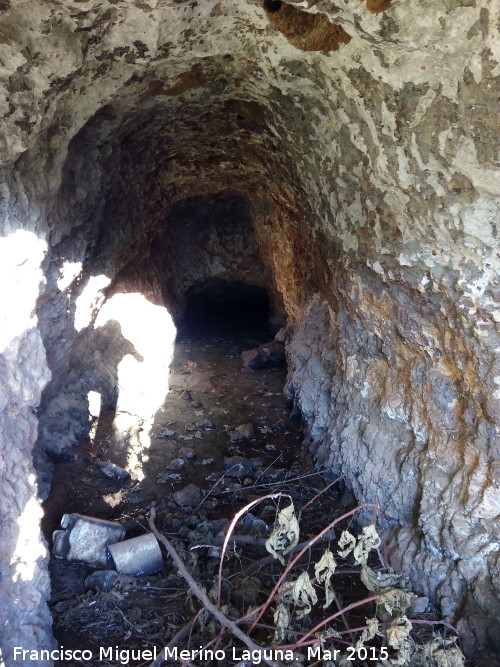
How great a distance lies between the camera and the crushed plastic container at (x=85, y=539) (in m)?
3.01

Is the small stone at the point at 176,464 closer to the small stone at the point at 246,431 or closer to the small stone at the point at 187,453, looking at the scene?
the small stone at the point at 187,453

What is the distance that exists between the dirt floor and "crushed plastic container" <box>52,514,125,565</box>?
65mm

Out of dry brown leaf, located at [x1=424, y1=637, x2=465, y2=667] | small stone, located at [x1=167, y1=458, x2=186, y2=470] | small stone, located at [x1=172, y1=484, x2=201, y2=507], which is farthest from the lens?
small stone, located at [x1=167, y1=458, x2=186, y2=470]

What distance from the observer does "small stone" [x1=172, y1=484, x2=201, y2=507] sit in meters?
3.63

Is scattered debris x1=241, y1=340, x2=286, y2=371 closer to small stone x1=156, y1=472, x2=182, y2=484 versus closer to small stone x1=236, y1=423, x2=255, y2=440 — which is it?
small stone x1=236, y1=423, x2=255, y2=440

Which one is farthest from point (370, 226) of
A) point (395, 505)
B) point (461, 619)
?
point (461, 619)

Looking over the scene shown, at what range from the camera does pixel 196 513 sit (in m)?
3.54

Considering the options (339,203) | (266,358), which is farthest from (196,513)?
(266,358)

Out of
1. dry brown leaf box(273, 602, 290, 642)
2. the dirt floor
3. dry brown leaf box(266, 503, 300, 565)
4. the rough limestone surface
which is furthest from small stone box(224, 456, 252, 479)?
dry brown leaf box(273, 602, 290, 642)

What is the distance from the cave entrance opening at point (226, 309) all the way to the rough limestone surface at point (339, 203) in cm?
408

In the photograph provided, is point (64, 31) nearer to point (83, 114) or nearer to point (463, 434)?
point (83, 114)

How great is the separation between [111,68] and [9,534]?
2.49m

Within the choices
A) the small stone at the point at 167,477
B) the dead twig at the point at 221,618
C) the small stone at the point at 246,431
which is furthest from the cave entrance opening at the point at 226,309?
the dead twig at the point at 221,618

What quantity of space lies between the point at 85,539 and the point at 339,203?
109 inches
